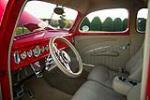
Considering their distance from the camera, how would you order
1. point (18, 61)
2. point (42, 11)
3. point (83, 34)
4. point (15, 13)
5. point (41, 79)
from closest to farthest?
1. point (15, 13)
2. point (18, 61)
3. point (42, 11)
4. point (41, 79)
5. point (83, 34)

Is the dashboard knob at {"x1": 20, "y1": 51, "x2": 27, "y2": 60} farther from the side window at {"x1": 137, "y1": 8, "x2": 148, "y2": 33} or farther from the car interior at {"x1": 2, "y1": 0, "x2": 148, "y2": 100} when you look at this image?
the side window at {"x1": 137, "y1": 8, "x2": 148, "y2": 33}

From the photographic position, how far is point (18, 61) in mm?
2379

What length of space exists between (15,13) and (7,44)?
0.25 m

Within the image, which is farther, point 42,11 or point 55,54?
point 42,11

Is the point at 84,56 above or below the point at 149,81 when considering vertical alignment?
below

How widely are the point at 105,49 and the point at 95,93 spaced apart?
4.69 feet

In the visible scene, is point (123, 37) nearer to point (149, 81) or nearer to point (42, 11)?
point (42, 11)

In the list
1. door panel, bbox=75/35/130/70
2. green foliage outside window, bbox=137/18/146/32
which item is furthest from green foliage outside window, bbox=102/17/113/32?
green foliage outside window, bbox=137/18/146/32

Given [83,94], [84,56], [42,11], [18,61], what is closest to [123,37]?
[84,56]

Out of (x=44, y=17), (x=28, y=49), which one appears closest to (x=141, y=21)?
(x=44, y=17)

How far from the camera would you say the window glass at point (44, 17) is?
9.50ft

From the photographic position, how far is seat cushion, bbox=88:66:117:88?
3.01 meters

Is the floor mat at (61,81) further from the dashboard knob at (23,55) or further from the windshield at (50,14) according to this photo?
the dashboard knob at (23,55)

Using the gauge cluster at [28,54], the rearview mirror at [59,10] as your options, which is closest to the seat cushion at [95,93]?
the gauge cluster at [28,54]
